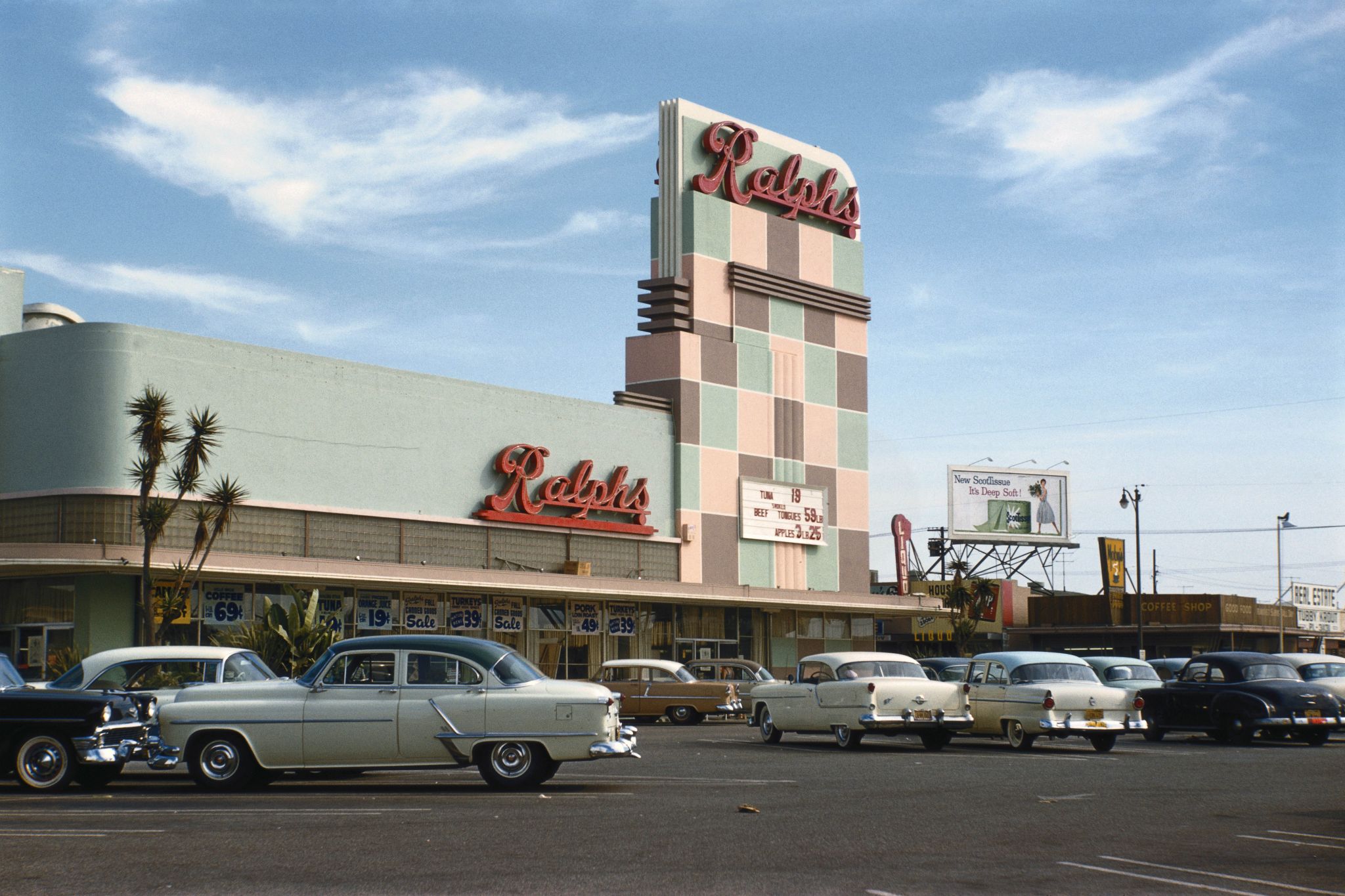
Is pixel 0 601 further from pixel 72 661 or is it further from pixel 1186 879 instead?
pixel 1186 879

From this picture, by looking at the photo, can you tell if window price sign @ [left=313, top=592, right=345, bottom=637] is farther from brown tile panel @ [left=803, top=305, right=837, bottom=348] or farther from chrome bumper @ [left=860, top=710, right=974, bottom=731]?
brown tile panel @ [left=803, top=305, right=837, bottom=348]

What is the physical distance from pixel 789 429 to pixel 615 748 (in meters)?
35.2

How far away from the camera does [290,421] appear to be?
37.0 meters

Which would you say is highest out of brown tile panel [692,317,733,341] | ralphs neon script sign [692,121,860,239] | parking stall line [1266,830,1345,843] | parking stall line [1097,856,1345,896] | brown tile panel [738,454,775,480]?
ralphs neon script sign [692,121,860,239]

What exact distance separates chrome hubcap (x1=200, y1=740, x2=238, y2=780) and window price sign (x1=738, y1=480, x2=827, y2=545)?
3337 cm

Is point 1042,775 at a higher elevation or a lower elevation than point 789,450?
lower

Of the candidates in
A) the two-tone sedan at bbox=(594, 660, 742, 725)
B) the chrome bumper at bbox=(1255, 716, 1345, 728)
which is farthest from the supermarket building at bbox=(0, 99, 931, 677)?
the chrome bumper at bbox=(1255, 716, 1345, 728)

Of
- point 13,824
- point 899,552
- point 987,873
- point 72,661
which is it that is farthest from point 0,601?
point 899,552

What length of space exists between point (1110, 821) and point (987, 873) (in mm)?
3565

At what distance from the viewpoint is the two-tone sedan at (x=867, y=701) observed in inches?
953

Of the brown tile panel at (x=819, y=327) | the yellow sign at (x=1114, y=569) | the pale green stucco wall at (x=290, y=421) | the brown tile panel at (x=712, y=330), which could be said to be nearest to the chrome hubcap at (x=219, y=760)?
the pale green stucco wall at (x=290, y=421)

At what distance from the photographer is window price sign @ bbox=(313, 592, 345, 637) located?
123 ft

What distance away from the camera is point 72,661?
31.2 m

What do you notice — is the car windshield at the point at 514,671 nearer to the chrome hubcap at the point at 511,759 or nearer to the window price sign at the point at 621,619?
the chrome hubcap at the point at 511,759
